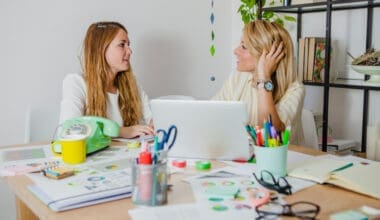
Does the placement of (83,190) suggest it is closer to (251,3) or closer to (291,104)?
(291,104)

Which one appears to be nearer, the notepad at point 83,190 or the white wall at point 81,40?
the notepad at point 83,190

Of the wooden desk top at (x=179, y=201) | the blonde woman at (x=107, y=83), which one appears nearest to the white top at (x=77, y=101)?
the blonde woman at (x=107, y=83)

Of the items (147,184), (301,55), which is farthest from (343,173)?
(301,55)

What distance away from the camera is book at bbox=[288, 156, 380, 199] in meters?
1.05

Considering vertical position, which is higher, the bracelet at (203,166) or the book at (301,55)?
the book at (301,55)

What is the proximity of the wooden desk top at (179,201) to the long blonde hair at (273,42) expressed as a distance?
33.5 inches

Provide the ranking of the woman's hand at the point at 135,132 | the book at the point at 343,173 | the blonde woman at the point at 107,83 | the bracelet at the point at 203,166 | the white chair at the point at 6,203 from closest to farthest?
the book at the point at 343,173, the bracelet at the point at 203,166, the woman's hand at the point at 135,132, the blonde woman at the point at 107,83, the white chair at the point at 6,203

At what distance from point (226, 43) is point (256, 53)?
121 centimetres

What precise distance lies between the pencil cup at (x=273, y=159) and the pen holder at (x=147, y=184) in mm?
315

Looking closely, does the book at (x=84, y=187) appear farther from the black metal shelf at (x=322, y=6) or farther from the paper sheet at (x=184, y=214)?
the black metal shelf at (x=322, y=6)

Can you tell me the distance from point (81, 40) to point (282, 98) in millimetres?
1222

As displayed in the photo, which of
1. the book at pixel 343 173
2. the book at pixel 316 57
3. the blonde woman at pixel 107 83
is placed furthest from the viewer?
the book at pixel 316 57

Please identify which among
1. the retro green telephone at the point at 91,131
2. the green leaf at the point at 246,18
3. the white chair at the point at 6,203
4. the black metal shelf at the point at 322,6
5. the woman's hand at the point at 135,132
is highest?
the black metal shelf at the point at 322,6

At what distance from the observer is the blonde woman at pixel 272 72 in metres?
1.80
